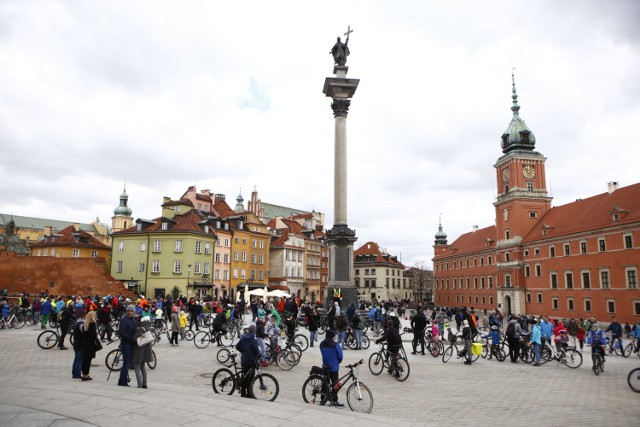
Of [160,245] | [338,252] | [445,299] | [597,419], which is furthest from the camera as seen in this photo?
[445,299]

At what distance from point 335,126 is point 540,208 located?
5417 centimetres

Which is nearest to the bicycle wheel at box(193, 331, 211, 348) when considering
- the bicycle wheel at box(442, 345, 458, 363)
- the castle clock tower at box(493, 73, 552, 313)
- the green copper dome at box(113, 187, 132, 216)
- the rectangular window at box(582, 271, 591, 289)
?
the bicycle wheel at box(442, 345, 458, 363)

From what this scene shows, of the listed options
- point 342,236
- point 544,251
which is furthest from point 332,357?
point 544,251

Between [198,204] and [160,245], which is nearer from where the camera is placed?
[160,245]

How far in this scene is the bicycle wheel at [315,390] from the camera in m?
10.3

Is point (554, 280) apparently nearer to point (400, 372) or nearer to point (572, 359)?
point (572, 359)

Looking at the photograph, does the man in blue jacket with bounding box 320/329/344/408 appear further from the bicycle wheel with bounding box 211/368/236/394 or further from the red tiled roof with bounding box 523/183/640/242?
the red tiled roof with bounding box 523/183/640/242

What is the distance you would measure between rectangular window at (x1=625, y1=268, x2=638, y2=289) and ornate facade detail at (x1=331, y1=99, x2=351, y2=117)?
122 feet

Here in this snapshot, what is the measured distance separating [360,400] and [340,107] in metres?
24.2

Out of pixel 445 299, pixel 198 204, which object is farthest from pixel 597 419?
pixel 445 299

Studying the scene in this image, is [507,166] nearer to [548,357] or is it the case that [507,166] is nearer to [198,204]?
[198,204]

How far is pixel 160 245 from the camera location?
6088 centimetres

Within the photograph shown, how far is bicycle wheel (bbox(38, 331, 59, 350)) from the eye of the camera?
1923 centimetres

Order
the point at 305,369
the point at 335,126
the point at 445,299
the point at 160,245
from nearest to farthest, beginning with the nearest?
the point at 305,369 < the point at 335,126 < the point at 160,245 < the point at 445,299
